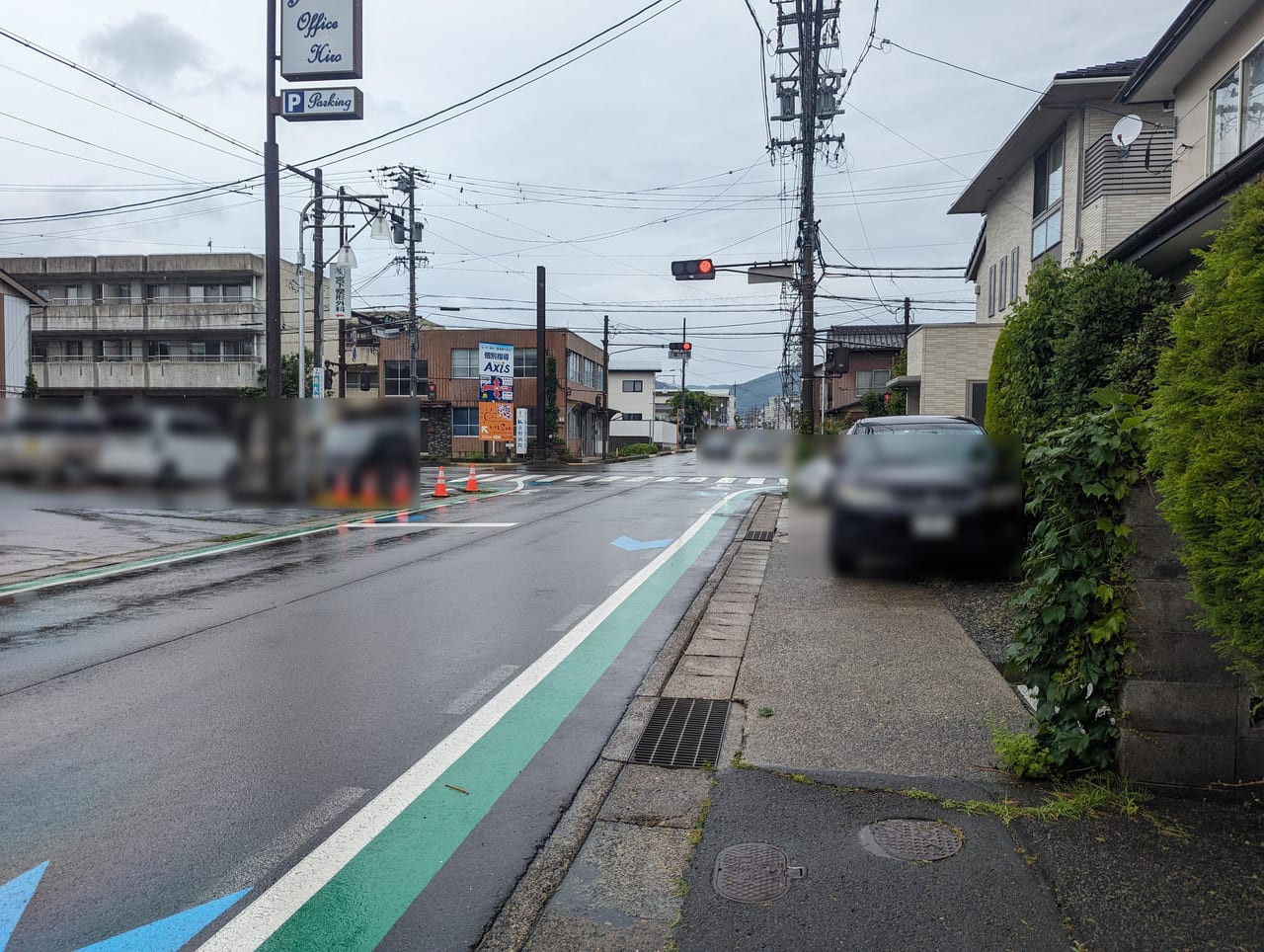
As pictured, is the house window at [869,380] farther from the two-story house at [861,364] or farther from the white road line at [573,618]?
the white road line at [573,618]

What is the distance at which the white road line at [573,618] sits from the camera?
25.0 ft

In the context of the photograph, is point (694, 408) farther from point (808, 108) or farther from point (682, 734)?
point (682, 734)

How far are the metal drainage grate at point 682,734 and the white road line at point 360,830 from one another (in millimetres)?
894

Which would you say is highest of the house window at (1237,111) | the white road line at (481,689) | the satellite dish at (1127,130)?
the satellite dish at (1127,130)

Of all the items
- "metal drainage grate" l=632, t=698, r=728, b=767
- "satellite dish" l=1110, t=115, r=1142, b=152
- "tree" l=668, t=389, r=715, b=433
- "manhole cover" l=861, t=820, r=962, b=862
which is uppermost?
"satellite dish" l=1110, t=115, r=1142, b=152

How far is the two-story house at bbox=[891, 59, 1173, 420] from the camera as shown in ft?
53.6

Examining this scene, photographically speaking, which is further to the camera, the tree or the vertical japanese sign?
the tree

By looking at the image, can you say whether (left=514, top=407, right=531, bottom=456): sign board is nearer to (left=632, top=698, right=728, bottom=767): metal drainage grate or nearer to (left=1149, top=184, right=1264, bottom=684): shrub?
(left=632, top=698, right=728, bottom=767): metal drainage grate

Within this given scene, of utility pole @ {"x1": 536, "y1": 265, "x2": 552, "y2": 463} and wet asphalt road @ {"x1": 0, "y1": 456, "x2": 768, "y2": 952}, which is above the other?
utility pole @ {"x1": 536, "y1": 265, "x2": 552, "y2": 463}

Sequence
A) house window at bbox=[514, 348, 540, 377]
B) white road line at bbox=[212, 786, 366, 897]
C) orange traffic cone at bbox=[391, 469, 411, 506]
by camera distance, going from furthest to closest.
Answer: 1. house window at bbox=[514, 348, 540, 377]
2. orange traffic cone at bbox=[391, 469, 411, 506]
3. white road line at bbox=[212, 786, 366, 897]

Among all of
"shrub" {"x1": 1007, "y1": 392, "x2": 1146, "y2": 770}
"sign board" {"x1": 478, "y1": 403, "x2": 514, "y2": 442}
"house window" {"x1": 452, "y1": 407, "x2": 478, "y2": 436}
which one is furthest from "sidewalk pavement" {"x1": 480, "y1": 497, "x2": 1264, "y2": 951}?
"house window" {"x1": 452, "y1": 407, "x2": 478, "y2": 436}

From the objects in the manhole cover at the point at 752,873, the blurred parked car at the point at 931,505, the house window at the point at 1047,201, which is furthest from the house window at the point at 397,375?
the manhole cover at the point at 752,873

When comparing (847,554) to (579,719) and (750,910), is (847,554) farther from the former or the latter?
(750,910)

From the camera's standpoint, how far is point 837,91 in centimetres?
2398
